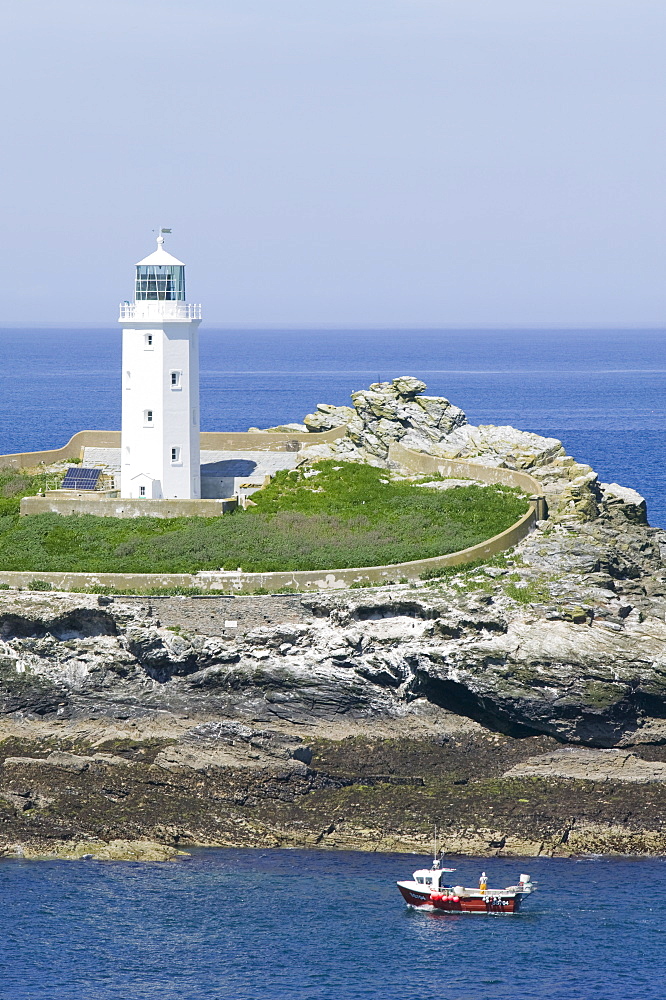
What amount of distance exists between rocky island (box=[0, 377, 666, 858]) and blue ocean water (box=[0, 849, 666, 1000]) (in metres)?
1.45

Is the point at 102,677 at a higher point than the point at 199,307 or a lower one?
lower

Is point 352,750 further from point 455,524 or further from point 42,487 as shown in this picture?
point 42,487

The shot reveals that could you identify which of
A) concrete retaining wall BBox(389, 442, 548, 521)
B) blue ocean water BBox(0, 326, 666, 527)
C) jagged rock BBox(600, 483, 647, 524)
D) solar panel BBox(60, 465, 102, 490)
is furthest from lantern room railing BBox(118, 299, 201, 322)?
blue ocean water BBox(0, 326, 666, 527)

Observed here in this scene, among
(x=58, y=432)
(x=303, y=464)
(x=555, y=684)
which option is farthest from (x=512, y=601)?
(x=58, y=432)

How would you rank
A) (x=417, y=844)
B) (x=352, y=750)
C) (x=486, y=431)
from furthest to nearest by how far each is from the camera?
(x=486, y=431) → (x=352, y=750) → (x=417, y=844)

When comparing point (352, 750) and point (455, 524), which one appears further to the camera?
point (455, 524)

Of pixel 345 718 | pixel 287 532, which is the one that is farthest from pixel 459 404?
pixel 345 718

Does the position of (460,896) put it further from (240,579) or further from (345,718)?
(240,579)

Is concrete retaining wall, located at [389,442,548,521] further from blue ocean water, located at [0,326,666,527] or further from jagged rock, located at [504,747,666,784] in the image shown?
blue ocean water, located at [0,326,666,527]

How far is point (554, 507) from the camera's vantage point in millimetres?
54906

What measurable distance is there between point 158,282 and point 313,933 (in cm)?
2838

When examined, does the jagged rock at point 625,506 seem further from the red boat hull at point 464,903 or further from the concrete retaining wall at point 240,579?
the red boat hull at point 464,903

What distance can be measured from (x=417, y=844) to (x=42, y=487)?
25275 millimetres

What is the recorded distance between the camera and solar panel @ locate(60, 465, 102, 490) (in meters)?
57.9
